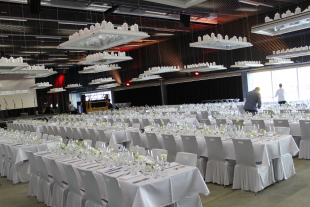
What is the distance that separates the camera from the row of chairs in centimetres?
356

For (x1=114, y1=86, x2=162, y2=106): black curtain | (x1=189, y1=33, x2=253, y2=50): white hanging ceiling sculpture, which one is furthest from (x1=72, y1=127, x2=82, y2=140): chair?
(x1=114, y1=86, x2=162, y2=106): black curtain

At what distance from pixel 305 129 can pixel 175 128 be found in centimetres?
305

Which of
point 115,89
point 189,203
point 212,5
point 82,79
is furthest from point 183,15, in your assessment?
point 82,79

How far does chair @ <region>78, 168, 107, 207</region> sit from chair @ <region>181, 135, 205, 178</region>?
7.98 feet

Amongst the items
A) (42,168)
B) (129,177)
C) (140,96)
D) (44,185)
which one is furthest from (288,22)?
(140,96)

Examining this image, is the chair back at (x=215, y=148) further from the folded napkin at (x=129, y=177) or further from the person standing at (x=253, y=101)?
the person standing at (x=253, y=101)

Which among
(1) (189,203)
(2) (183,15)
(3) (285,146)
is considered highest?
(2) (183,15)

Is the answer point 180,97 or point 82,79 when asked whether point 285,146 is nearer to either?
point 180,97

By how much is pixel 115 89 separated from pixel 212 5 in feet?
54.7

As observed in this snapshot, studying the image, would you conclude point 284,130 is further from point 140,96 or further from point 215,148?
point 140,96

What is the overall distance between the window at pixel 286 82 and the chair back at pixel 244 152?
11.7 m

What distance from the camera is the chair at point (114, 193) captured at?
3424 millimetres

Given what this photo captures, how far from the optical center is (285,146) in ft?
17.2

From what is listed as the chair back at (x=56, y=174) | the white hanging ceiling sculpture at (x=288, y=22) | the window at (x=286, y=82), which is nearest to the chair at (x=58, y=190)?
the chair back at (x=56, y=174)
